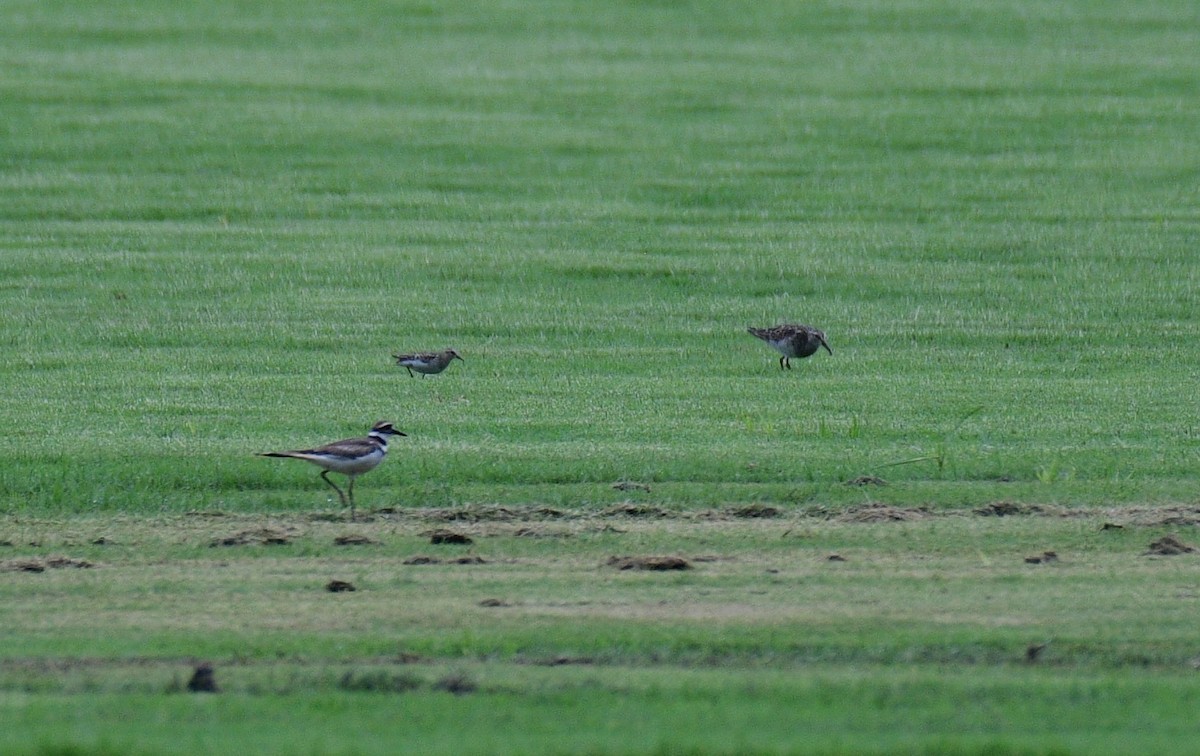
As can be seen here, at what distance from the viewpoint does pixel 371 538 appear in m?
12.3

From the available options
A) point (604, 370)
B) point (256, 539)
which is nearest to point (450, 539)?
point (256, 539)

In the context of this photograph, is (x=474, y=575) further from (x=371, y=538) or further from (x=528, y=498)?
(x=528, y=498)

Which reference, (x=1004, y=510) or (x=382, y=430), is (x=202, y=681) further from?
(x=1004, y=510)

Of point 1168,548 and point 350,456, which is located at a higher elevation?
point 350,456

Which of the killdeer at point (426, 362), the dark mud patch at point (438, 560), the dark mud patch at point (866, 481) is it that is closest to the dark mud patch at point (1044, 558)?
the dark mud patch at point (866, 481)

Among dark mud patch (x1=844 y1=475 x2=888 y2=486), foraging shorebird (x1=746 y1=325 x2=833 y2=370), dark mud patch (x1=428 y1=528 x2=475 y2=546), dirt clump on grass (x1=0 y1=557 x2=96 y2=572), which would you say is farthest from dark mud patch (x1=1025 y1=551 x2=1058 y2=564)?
foraging shorebird (x1=746 y1=325 x2=833 y2=370)

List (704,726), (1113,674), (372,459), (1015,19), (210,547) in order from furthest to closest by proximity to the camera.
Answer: (1015,19)
(372,459)
(210,547)
(1113,674)
(704,726)

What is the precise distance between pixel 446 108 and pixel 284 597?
23.8 m

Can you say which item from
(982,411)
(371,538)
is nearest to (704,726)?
(371,538)

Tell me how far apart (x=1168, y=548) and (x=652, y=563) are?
10.8 ft

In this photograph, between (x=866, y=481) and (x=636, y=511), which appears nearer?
(x=636, y=511)

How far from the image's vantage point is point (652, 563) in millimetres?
11406

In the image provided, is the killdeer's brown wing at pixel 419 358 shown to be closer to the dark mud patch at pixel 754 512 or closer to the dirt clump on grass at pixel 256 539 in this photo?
the dark mud patch at pixel 754 512

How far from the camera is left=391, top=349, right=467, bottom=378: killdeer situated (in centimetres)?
1834
